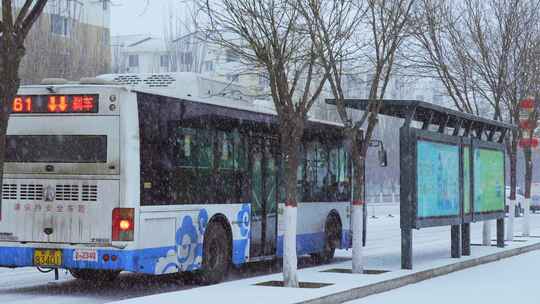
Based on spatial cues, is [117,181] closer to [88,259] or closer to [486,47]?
[88,259]

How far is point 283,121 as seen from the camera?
48.3ft

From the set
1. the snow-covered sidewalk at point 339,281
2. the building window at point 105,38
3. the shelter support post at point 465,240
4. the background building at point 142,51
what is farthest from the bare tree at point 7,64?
the background building at point 142,51

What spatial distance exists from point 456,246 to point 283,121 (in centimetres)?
715

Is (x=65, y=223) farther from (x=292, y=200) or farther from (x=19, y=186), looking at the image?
(x=292, y=200)

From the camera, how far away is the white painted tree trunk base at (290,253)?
47.3 feet

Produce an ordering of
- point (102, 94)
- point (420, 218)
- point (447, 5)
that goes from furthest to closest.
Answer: point (447, 5) → point (420, 218) → point (102, 94)

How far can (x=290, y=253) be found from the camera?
14.5 meters

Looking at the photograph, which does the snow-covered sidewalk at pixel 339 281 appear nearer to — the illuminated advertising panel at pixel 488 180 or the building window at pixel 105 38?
the illuminated advertising panel at pixel 488 180

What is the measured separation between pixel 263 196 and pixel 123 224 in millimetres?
4434

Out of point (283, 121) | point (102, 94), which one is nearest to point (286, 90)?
point (283, 121)

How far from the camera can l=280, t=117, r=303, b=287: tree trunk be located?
14453 millimetres

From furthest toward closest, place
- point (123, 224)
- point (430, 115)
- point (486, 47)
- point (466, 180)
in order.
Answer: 1. point (486, 47)
2. point (466, 180)
3. point (430, 115)
4. point (123, 224)

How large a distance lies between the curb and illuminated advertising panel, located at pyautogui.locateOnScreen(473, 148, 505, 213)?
107cm

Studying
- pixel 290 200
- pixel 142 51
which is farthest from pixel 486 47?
pixel 142 51
